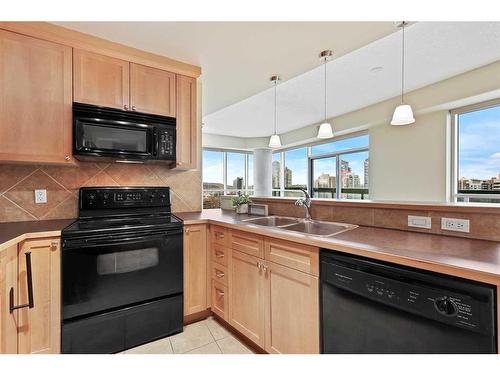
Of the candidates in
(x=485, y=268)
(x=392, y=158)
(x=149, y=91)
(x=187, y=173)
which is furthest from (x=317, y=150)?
(x=485, y=268)

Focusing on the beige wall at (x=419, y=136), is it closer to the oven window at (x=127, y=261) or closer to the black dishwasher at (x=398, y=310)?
the black dishwasher at (x=398, y=310)

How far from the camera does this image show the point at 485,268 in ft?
2.72

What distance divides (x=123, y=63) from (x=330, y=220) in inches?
86.7

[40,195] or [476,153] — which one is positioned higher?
[476,153]

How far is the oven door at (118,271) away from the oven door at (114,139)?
Answer: 72cm

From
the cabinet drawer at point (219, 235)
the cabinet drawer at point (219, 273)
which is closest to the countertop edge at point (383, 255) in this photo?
the cabinet drawer at point (219, 235)

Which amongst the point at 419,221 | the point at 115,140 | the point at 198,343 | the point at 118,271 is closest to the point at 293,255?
the point at 419,221

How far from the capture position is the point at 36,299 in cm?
150

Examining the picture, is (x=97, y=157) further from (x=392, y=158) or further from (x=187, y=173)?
(x=392, y=158)

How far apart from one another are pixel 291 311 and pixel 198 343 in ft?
3.00

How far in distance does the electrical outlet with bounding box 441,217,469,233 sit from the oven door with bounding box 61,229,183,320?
70.9 inches

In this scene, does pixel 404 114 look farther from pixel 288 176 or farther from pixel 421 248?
pixel 288 176

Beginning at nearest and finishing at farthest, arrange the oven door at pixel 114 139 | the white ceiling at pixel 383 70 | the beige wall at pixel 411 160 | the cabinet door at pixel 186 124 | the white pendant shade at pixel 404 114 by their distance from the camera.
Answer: the oven door at pixel 114 139 → the white pendant shade at pixel 404 114 → the white ceiling at pixel 383 70 → the cabinet door at pixel 186 124 → the beige wall at pixel 411 160

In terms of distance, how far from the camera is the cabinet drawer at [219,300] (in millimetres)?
1995
